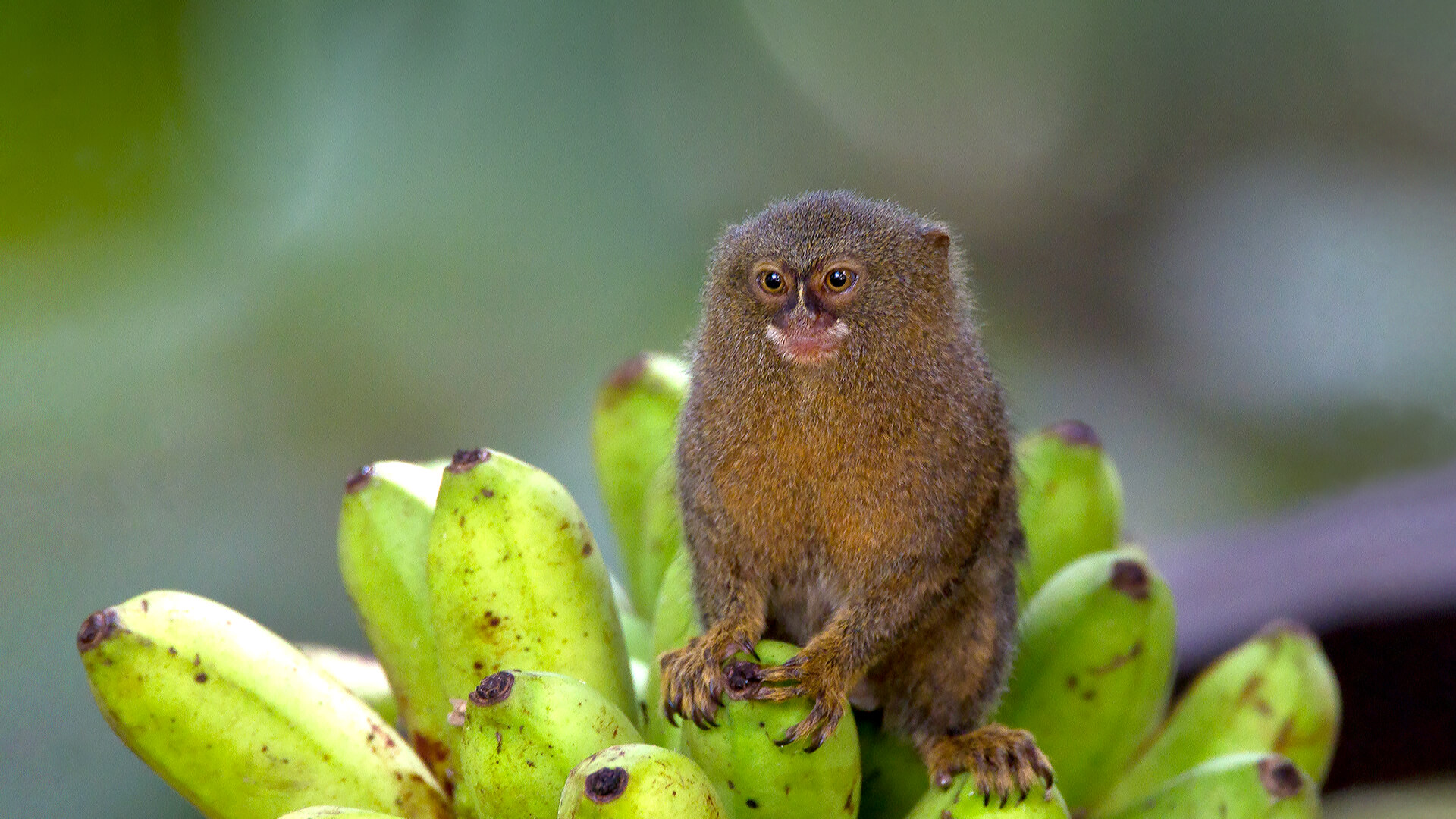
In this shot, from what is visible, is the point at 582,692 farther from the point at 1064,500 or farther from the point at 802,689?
the point at 1064,500

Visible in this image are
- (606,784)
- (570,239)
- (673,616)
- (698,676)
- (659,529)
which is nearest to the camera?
(606,784)

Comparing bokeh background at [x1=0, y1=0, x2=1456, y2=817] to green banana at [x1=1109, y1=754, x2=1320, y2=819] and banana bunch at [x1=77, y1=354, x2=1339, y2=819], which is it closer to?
banana bunch at [x1=77, y1=354, x2=1339, y2=819]

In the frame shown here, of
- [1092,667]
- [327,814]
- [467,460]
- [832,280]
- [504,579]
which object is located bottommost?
[1092,667]

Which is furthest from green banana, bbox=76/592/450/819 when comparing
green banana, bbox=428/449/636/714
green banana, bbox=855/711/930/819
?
green banana, bbox=855/711/930/819

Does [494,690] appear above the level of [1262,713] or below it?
above

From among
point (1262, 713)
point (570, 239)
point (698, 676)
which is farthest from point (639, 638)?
point (570, 239)

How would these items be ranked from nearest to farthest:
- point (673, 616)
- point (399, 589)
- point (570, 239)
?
point (399, 589) → point (673, 616) → point (570, 239)

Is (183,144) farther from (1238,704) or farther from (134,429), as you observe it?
(1238,704)
